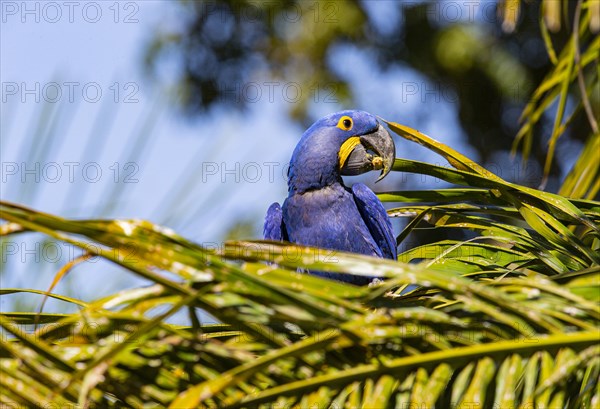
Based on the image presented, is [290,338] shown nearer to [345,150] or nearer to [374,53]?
[345,150]

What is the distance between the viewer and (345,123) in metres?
3.36

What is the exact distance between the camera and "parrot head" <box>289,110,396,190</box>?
3182 millimetres

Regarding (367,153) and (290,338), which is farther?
(367,153)

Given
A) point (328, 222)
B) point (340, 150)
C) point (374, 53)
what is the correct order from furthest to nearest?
point (374, 53)
point (340, 150)
point (328, 222)

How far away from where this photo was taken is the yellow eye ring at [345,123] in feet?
11.0

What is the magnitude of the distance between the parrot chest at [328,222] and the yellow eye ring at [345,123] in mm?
294

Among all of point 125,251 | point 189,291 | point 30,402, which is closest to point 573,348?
point 189,291

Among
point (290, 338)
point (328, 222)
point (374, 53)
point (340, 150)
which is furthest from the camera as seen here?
point (374, 53)

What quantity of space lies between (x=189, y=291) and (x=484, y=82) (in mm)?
7996

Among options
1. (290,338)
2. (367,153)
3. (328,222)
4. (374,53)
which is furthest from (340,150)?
(374,53)

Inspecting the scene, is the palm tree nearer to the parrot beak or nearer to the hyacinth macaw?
the hyacinth macaw

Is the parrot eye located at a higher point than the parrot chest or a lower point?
higher

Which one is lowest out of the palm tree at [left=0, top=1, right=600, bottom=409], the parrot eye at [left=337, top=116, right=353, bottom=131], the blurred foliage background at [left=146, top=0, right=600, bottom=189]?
the palm tree at [left=0, top=1, right=600, bottom=409]

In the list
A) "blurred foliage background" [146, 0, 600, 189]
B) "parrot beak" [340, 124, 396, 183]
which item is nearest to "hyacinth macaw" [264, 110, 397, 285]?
"parrot beak" [340, 124, 396, 183]
